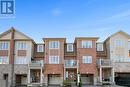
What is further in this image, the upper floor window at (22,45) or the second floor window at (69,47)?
the second floor window at (69,47)

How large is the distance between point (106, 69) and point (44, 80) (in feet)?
40.8

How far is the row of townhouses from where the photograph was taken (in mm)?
49281

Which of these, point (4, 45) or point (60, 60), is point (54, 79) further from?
point (4, 45)

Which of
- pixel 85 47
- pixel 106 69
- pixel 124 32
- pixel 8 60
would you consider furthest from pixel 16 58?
pixel 124 32

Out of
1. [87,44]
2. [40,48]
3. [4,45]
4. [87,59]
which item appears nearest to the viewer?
[87,59]

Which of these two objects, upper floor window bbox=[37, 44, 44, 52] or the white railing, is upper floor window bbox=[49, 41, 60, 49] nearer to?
upper floor window bbox=[37, 44, 44, 52]

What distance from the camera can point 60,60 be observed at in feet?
165

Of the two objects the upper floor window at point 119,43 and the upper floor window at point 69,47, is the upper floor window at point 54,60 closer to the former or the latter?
the upper floor window at point 69,47

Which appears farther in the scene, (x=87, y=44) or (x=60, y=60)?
(x=87, y=44)

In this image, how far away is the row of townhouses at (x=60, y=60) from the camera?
162 ft

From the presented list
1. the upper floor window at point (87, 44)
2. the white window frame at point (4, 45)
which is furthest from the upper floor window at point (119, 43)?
the white window frame at point (4, 45)

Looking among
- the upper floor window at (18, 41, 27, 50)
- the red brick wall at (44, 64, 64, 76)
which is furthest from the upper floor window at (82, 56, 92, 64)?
the upper floor window at (18, 41, 27, 50)

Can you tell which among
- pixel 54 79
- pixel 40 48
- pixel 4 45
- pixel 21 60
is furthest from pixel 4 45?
pixel 54 79

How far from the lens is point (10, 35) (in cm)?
5116
